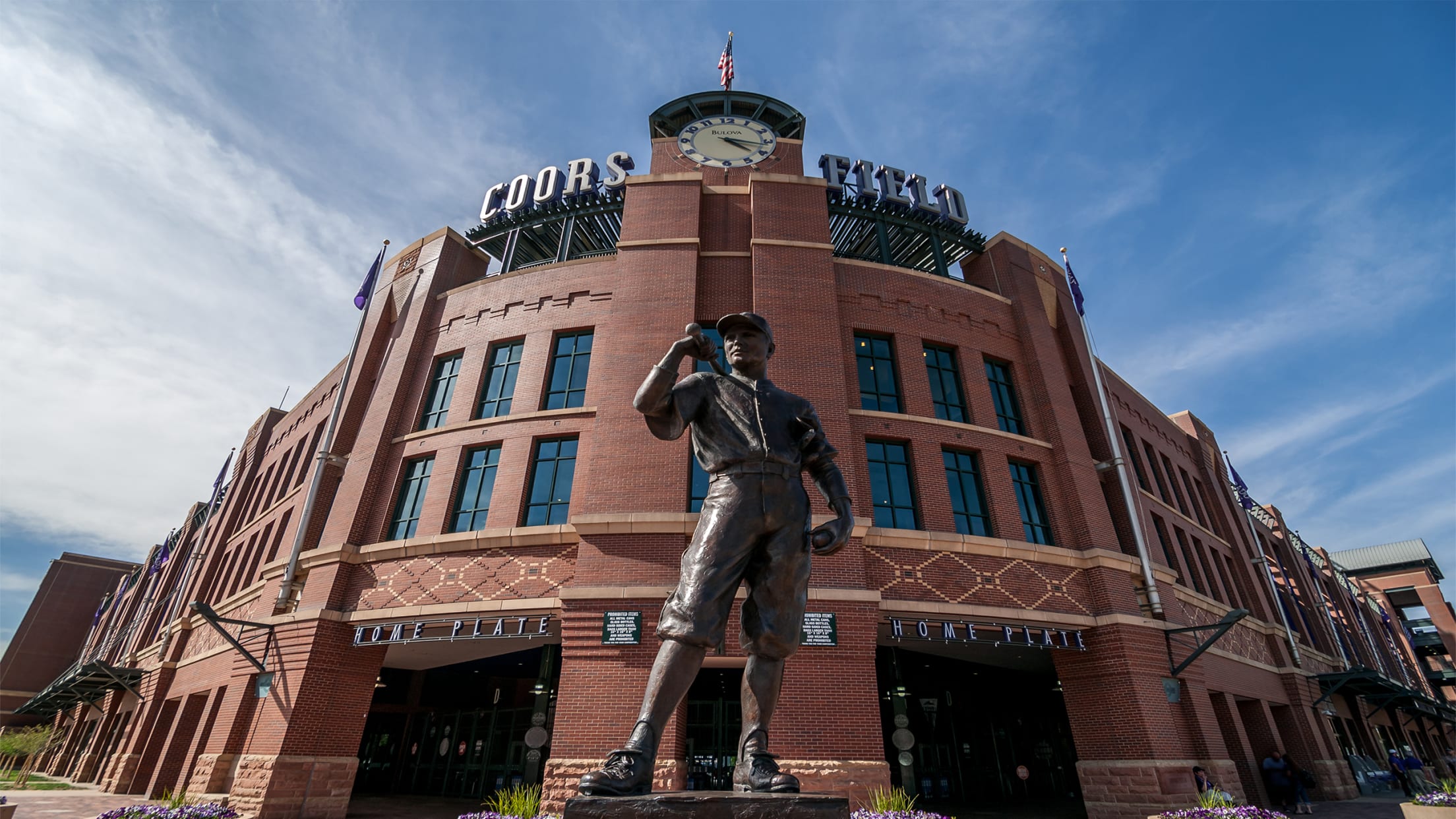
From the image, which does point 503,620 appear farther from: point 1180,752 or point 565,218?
point 1180,752

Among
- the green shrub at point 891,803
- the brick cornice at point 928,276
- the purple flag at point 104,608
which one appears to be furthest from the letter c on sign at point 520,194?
the purple flag at point 104,608

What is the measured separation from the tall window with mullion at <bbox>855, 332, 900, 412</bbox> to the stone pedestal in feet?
46.8

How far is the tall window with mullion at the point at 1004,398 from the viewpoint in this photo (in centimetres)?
1905

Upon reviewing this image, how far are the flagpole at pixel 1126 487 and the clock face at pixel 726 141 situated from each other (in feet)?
33.6

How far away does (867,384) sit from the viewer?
17984mm

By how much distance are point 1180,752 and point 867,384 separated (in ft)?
34.3

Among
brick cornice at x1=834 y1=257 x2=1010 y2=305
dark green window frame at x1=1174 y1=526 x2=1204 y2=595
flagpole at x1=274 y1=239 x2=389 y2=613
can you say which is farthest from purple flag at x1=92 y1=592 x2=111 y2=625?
dark green window frame at x1=1174 y1=526 x2=1204 y2=595

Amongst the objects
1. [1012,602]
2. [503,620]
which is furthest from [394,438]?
[1012,602]

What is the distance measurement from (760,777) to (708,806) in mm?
592

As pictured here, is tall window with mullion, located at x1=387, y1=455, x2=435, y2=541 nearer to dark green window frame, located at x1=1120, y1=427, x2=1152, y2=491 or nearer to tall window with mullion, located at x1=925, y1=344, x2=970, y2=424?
tall window with mullion, located at x1=925, y1=344, x2=970, y2=424

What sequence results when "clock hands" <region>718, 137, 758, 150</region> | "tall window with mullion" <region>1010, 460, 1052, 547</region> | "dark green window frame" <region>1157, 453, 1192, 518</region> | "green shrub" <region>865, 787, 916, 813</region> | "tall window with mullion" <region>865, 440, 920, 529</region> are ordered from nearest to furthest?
1. "green shrub" <region>865, 787, 916, 813</region>
2. "tall window with mullion" <region>865, 440, 920, 529</region>
3. "tall window with mullion" <region>1010, 460, 1052, 547</region>
4. "clock hands" <region>718, 137, 758, 150</region>
5. "dark green window frame" <region>1157, 453, 1192, 518</region>

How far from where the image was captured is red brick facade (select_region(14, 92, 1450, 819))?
1359 centimetres

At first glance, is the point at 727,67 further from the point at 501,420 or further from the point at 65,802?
the point at 65,802

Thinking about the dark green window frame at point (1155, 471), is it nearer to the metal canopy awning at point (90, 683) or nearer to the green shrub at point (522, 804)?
the green shrub at point (522, 804)
